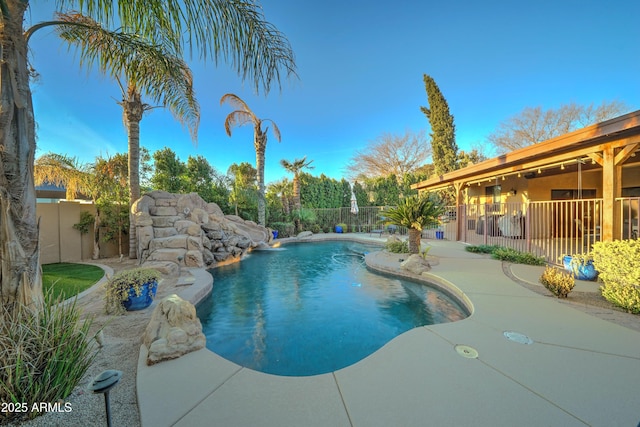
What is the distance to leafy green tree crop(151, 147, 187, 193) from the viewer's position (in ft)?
42.9

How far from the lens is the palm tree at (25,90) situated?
78.0 inches

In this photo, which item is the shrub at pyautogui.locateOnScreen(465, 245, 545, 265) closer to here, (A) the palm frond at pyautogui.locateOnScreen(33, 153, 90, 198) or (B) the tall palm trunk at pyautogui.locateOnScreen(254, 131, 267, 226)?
(B) the tall palm trunk at pyautogui.locateOnScreen(254, 131, 267, 226)

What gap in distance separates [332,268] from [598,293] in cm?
595

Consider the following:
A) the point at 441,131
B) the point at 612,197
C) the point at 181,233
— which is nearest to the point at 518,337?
the point at 612,197

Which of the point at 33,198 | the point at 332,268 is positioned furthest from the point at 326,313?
the point at 33,198

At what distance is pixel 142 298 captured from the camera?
4.10 metres

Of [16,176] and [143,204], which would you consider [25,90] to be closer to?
[16,176]

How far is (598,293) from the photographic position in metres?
4.28

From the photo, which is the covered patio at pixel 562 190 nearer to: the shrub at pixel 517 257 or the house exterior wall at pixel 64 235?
the shrub at pixel 517 257

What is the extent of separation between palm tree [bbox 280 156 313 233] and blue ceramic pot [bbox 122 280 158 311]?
1306 centimetres

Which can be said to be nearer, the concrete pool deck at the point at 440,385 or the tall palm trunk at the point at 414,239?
the concrete pool deck at the point at 440,385

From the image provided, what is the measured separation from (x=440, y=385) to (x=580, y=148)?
6.92 metres

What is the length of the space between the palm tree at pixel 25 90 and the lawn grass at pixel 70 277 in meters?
3.17

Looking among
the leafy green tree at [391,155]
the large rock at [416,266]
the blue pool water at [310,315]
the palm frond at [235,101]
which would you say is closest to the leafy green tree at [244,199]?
the palm frond at [235,101]
